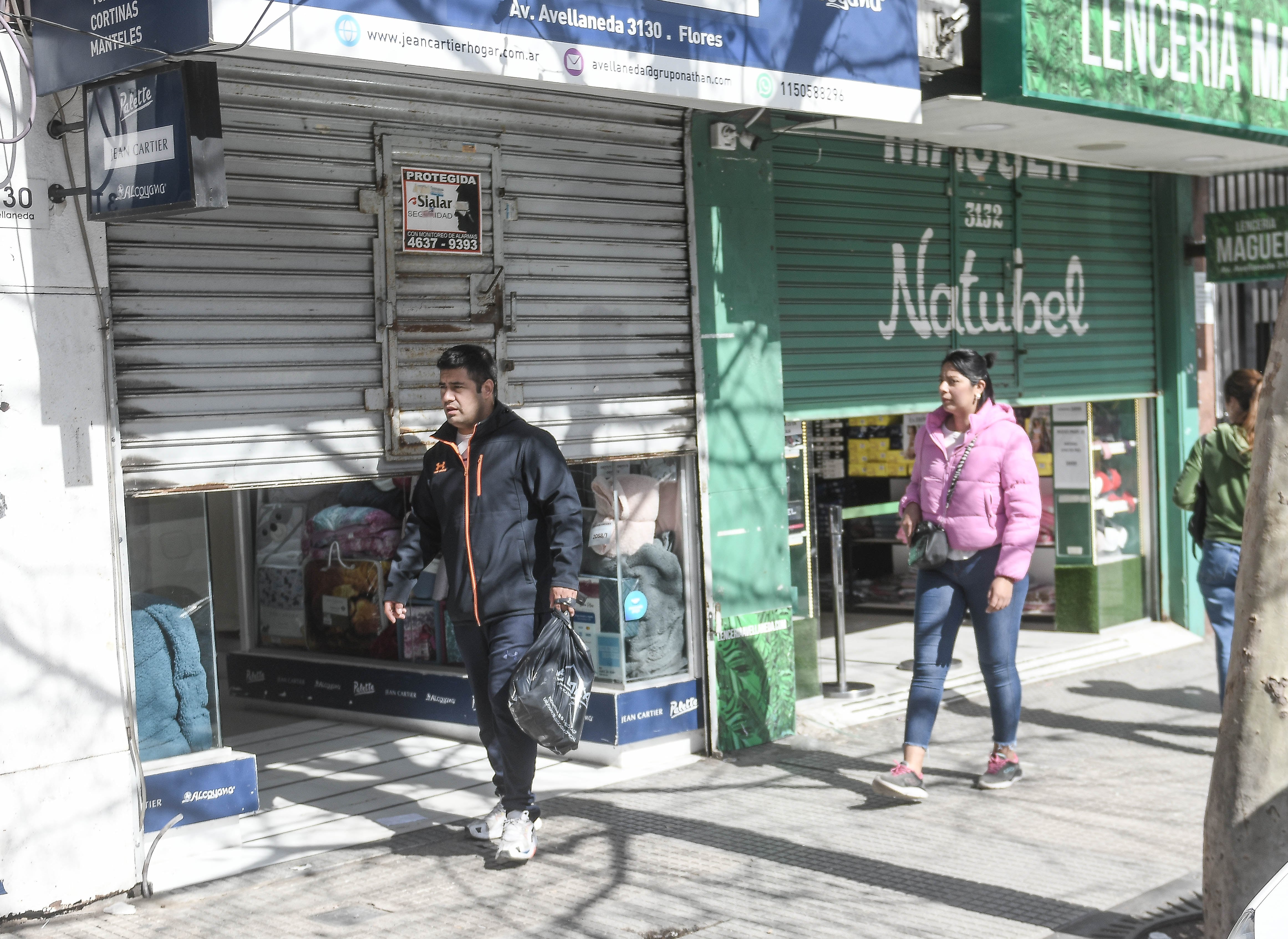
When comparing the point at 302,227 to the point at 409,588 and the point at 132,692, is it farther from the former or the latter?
the point at 132,692

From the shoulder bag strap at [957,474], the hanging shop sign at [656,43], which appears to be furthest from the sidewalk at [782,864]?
the hanging shop sign at [656,43]

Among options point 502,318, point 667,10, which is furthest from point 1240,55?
point 502,318

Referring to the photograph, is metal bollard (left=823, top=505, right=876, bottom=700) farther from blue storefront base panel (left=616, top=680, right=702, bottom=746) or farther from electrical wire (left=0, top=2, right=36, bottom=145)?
electrical wire (left=0, top=2, right=36, bottom=145)

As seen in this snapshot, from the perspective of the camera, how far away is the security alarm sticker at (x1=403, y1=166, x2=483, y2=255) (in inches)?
243

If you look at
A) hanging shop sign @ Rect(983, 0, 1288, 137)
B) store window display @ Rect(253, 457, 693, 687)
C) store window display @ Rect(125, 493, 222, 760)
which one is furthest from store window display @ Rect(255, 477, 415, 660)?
hanging shop sign @ Rect(983, 0, 1288, 137)

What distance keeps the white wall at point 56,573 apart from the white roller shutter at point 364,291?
0.66 feet

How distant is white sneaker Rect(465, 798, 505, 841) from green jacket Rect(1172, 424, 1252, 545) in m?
3.91

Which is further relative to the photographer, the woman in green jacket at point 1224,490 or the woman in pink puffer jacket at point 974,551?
the woman in green jacket at point 1224,490

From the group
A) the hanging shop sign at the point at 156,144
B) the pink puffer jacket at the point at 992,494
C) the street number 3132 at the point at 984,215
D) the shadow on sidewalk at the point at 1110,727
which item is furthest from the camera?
the street number 3132 at the point at 984,215

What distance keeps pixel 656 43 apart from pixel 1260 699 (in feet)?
11.5

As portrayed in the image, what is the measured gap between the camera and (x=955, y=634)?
6.53 m

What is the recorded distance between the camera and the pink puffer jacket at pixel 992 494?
20.9 feet

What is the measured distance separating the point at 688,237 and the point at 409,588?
2.51m

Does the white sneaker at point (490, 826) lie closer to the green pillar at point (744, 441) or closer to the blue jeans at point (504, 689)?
the blue jeans at point (504, 689)
